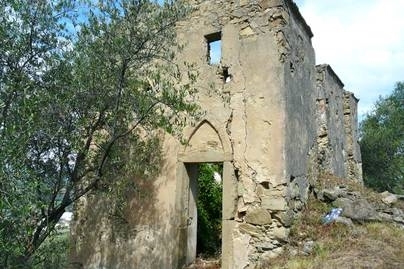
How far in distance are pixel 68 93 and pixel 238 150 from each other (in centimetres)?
345

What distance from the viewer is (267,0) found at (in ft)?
26.8

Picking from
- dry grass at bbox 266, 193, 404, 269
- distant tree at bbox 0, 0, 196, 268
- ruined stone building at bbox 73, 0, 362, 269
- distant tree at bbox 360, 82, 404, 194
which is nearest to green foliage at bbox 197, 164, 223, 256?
ruined stone building at bbox 73, 0, 362, 269

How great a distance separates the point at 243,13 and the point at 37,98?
472 centimetres

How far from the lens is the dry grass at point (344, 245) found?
628cm

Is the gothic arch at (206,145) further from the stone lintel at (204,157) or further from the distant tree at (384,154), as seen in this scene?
the distant tree at (384,154)

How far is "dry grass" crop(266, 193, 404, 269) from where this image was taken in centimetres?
628

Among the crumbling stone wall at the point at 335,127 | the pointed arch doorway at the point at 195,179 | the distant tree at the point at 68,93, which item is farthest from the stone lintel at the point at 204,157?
the crumbling stone wall at the point at 335,127

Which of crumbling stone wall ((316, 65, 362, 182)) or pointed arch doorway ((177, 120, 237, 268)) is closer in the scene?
pointed arch doorway ((177, 120, 237, 268))

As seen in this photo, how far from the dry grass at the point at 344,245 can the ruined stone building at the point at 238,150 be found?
1.05ft

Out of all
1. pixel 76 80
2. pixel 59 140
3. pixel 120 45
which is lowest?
pixel 59 140

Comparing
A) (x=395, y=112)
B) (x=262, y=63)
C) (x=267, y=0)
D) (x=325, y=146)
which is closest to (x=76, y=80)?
(x=262, y=63)

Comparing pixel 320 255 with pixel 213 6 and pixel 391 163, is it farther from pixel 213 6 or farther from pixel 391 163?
pixel 391 163

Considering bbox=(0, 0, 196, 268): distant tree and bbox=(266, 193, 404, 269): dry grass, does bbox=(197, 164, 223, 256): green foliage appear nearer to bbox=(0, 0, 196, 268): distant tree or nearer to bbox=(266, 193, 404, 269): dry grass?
bbox=(266, 193, 404, 269): dry grass

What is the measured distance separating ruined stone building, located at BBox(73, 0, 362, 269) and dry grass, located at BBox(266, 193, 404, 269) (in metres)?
0.32
